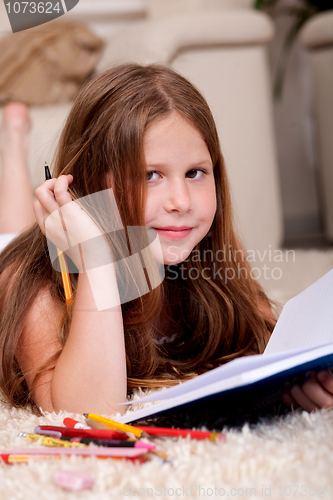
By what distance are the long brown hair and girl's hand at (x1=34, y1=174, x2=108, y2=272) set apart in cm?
3

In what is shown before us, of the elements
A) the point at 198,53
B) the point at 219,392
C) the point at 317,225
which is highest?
the point at 198,53

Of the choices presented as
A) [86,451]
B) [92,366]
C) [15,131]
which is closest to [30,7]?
[15,131]

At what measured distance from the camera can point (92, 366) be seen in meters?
0.48

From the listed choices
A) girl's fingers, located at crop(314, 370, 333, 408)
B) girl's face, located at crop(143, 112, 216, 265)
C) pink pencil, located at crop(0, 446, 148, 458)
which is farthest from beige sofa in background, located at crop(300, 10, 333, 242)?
pink pencil, located at crop(0, 446, 148, 458)

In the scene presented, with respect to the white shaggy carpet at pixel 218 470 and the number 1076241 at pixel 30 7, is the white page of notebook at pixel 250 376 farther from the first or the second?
the number 1076241 at pixel 30 7

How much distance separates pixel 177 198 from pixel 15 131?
0.65 m

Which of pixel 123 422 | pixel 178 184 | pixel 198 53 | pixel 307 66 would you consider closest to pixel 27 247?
pixel 178 184

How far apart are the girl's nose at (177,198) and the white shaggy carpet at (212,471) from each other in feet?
0.87

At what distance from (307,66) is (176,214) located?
1.49m

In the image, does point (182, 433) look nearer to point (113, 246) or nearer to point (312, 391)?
point (312, 391)

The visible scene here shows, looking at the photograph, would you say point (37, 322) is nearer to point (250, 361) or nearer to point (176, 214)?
point (176, 214)

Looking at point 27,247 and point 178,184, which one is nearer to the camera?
point 178,184

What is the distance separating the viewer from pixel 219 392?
0.33 metres

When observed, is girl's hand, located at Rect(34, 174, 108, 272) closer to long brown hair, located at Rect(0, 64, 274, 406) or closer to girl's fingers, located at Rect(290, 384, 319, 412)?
long brown hair, located at Rect(0, 64, 274, 406)
